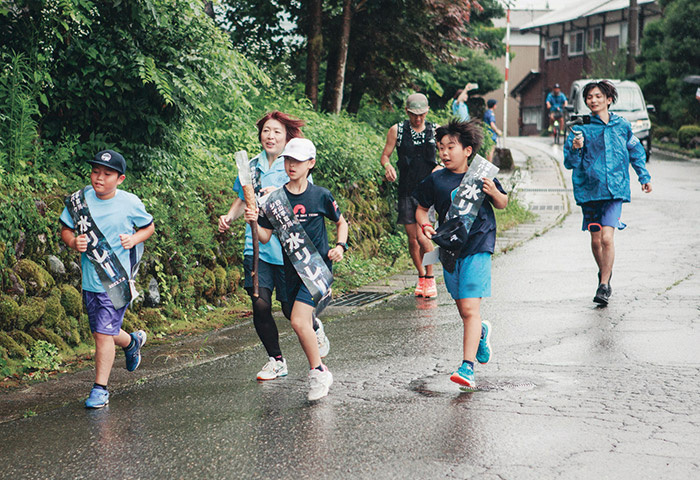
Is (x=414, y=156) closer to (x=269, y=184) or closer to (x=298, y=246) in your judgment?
(x=269, y=184)

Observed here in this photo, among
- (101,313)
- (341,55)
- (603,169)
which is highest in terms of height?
(341,55)

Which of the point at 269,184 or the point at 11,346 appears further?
the point at 11,346

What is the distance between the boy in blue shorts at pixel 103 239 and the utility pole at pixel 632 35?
1229 inches

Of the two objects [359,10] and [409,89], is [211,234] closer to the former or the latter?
[359,10]

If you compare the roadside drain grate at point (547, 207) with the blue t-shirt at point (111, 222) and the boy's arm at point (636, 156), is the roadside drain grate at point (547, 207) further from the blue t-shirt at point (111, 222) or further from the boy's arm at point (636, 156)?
the blue t-shirt at point (111, 222)

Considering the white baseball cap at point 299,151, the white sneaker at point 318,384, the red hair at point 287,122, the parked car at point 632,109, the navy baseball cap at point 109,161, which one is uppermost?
the parked car at point 632,109

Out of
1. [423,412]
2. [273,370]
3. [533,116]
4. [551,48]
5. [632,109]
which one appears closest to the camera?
[423,412]

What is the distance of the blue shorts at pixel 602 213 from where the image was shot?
820 centimetres

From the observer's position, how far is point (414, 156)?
8.88m

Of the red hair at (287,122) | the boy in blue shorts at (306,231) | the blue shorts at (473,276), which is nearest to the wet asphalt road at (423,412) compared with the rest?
the boy in blue shorts at (306,231)

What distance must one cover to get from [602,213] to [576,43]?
46720 millimetres

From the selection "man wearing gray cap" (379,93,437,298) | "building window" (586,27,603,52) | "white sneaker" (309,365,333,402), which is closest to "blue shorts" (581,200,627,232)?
"man wearing gray cap" (379,93,437,298)

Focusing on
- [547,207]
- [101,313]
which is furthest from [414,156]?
[547,207]

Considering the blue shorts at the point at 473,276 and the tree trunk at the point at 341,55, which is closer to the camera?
the blue shorts at the point at 473,276
